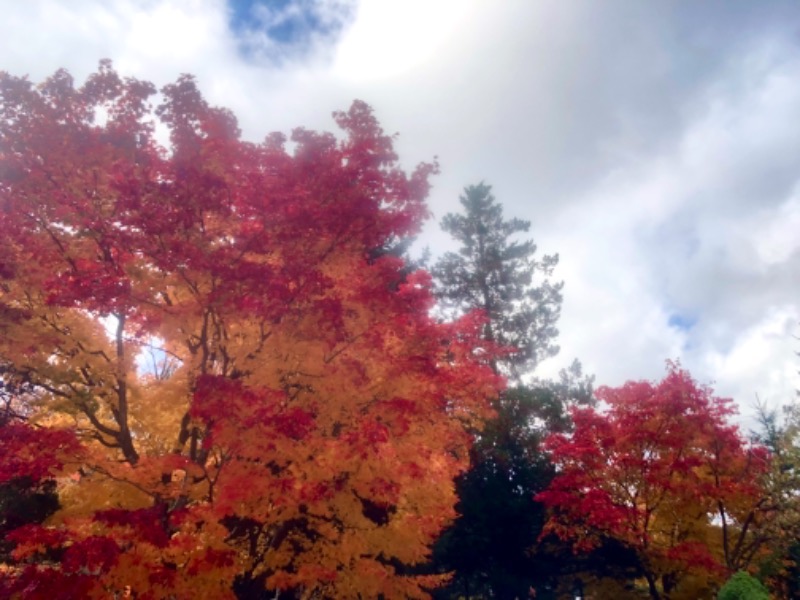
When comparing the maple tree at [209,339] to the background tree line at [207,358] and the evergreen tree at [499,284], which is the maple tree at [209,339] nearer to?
the background tree line at [207,358]

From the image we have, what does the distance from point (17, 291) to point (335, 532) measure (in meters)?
7.28

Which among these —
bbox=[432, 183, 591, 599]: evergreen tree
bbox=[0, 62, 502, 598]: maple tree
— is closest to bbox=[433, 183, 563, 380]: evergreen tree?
bbox=[432, 183, 591, 599]: evergreen tree

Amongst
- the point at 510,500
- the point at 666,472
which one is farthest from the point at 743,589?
the point at 510,500

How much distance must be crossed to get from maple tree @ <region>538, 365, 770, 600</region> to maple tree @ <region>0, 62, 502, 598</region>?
9.42 meters

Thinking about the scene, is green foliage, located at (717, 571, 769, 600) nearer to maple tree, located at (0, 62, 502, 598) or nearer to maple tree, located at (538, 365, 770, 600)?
maple tree, located at (538, 365, 770, 600)

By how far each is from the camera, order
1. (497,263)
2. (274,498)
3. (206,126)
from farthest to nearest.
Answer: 1. (497,263)
2. (206,126)
3. (274,498)

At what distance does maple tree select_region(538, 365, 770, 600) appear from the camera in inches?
651

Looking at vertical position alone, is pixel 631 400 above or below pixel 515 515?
above

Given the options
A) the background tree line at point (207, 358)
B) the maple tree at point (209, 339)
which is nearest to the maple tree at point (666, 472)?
the background tree line at point (207, 358)

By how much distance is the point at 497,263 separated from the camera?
31.1 m

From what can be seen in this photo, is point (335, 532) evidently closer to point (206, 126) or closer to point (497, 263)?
point (206, 126)

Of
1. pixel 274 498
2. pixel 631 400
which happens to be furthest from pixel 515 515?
pixel 274 498

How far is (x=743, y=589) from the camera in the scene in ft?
44.7

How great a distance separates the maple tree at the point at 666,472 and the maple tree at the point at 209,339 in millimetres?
9417
